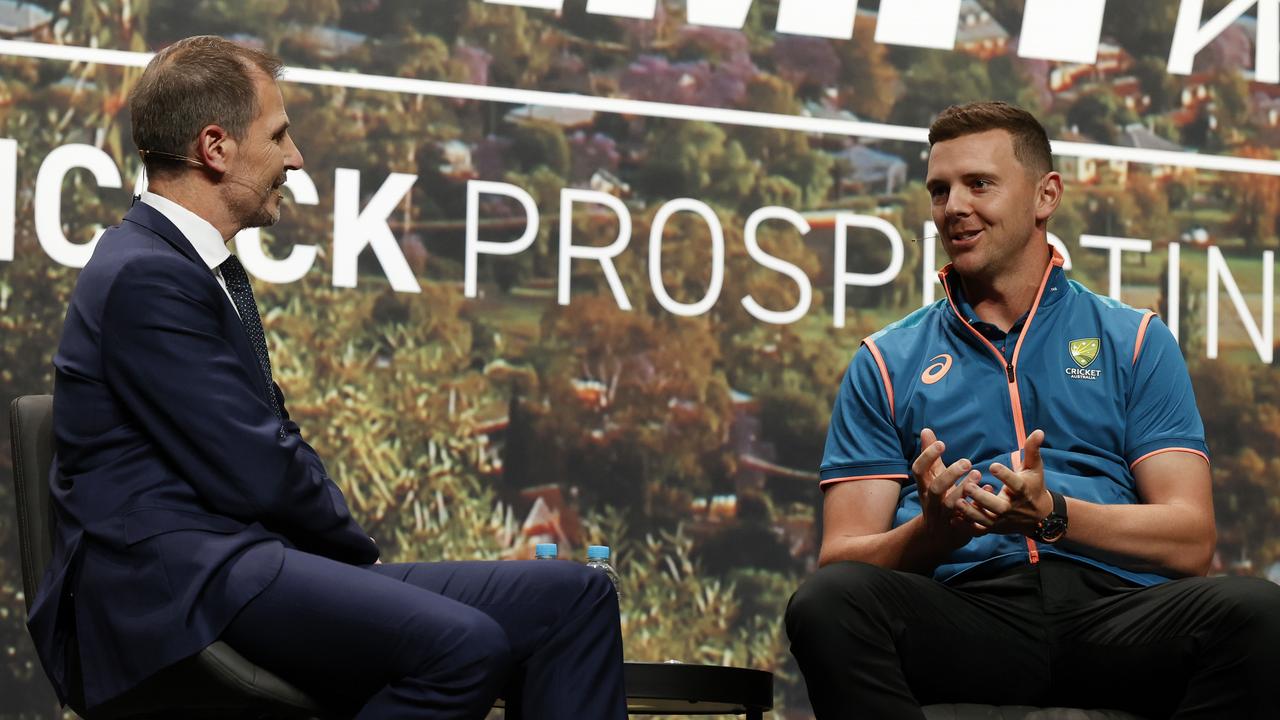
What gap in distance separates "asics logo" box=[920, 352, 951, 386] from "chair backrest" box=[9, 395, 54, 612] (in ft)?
4.70

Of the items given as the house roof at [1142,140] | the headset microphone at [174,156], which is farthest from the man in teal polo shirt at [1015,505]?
the house roof at [1142,140]

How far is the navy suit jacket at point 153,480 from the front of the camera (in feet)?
6.63

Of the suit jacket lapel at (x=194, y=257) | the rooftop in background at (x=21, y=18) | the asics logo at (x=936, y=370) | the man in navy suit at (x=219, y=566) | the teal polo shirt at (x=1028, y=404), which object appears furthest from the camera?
the rooftop in background at (x=21, y=18)

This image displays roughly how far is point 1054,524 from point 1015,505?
13cm

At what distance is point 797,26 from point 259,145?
7.32 ft

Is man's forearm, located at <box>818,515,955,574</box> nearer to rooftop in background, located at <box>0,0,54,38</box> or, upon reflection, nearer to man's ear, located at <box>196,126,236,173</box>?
Answer: man's ear, located at <box>196,126,236,173</box>

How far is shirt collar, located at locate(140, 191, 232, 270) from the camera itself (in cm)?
225

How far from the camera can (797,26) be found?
421 centimetres

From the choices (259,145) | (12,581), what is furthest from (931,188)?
(12,581)

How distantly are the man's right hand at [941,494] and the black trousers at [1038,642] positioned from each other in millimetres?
81

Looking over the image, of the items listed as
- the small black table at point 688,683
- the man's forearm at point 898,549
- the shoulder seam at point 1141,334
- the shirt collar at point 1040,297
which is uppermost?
the shirt collar at point 1040,297

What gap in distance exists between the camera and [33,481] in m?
2.22

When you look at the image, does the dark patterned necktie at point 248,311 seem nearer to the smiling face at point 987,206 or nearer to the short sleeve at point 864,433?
the short sleeve at point 864,433

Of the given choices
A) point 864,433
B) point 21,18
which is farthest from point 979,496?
point 21,18
